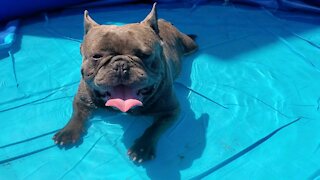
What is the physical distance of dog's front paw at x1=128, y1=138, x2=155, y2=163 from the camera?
9.30 feet

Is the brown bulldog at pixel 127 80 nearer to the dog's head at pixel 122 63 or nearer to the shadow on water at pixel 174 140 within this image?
the dog's head at pixel 122 63

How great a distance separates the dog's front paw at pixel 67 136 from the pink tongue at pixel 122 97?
46 cm

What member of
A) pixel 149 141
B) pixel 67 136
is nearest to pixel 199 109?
pixel 149 141

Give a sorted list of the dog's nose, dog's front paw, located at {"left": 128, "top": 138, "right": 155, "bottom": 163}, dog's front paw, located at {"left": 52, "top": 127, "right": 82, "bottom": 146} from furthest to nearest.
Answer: dog's front paw, located at {"left": 52, "top": 127, "right": 82, "bottom": 146} < dog's front paw, located at {"left": 128, "top": 138, "right": 155, "bottom": 163} < the dog's nose

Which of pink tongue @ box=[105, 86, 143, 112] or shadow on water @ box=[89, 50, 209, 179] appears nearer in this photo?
pink tongue @ box=[105, 86, 143, 112]

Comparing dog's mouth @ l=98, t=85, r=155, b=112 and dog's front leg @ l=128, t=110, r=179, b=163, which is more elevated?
dog's mouth @ l=98, t=85, r=155, b=112

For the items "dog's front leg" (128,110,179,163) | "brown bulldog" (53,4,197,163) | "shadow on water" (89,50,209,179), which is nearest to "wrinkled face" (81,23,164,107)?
"brown bulldog" (53,4,197,163)

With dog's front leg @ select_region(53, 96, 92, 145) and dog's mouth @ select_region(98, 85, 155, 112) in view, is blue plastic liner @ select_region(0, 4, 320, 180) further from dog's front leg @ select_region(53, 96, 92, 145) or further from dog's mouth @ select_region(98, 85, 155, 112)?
dog's mouth @ select_region(98, 85, 155, 112)

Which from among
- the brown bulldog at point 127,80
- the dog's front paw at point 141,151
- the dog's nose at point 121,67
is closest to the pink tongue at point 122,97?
the brown bulldog at point 127,80

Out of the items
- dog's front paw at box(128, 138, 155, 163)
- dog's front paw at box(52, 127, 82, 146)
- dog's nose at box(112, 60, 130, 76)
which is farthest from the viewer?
dog's front paw at box(52, 127, 82, 146)

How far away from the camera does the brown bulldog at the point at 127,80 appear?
2584 millimetres

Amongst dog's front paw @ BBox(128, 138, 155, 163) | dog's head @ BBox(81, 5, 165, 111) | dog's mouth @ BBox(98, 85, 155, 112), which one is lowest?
dog's front paw @ BBox(128, 138, 155, 163)

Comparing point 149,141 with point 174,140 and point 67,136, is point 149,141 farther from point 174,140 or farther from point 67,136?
point 67,136

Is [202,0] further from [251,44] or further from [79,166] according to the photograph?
[79,166]
